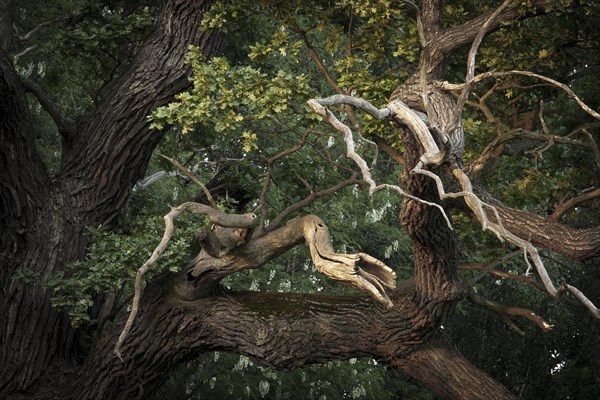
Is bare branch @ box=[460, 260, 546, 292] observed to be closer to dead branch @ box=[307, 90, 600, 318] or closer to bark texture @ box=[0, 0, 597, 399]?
bark texture @ box=[0, 0, 597, 399]

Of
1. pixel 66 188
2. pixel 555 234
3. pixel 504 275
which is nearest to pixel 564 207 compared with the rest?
pixel 555 234

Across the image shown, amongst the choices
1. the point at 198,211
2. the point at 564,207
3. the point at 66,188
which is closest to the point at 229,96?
the point at 198,211

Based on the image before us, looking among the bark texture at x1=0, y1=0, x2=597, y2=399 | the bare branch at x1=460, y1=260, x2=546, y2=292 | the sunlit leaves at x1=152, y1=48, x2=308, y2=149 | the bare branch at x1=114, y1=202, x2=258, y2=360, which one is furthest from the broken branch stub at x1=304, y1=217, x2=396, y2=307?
the bare branch at x1=460, y1=260, x2=546, y2=292

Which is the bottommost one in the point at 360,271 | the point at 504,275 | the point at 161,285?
the point at 504,275

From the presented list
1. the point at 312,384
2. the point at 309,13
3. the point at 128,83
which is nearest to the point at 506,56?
the point at 309,13

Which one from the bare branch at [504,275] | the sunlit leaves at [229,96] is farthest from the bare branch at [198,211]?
the bare branch at [504,275]

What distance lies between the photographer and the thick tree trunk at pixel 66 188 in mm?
10609

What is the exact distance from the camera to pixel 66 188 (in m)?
11.0

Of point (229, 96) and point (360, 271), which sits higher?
point (229, 96)

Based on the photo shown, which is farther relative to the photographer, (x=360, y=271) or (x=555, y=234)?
(x=555, y=234)

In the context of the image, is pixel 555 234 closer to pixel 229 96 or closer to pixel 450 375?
pixel 450 375

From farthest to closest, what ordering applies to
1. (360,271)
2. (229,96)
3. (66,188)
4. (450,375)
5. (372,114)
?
1. (66,188)
2. (229,96)
3. (450,375)
4. (360,271)
5. (372,114)

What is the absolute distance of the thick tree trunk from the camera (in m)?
10.6

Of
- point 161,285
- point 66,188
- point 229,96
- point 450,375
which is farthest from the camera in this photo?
point 66,188
